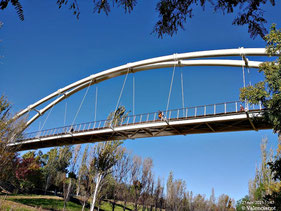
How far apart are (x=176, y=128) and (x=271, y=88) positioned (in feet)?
27.2

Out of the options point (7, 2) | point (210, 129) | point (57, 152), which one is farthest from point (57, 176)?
point (7, 2)

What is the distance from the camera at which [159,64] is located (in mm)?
19984

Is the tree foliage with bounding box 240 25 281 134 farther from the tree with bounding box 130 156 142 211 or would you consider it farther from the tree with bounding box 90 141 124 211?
the tree with bounding box 130 156 142 211

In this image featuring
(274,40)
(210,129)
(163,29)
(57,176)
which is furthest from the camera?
(57,176)

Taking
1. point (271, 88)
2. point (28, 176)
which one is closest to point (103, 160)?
point (271, 88)

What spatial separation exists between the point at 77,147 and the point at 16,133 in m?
20.5

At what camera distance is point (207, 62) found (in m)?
16.6

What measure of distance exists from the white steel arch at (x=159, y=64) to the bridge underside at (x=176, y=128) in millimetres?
3528

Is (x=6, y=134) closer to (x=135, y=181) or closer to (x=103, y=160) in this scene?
(x=103, y=160)

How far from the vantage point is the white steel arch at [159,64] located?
46.6 ft

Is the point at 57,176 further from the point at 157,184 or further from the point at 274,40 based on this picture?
the point at 274,40

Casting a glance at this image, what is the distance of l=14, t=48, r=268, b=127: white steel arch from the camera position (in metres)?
14.2

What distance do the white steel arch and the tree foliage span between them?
4.76m

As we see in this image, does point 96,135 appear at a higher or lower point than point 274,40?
lower
